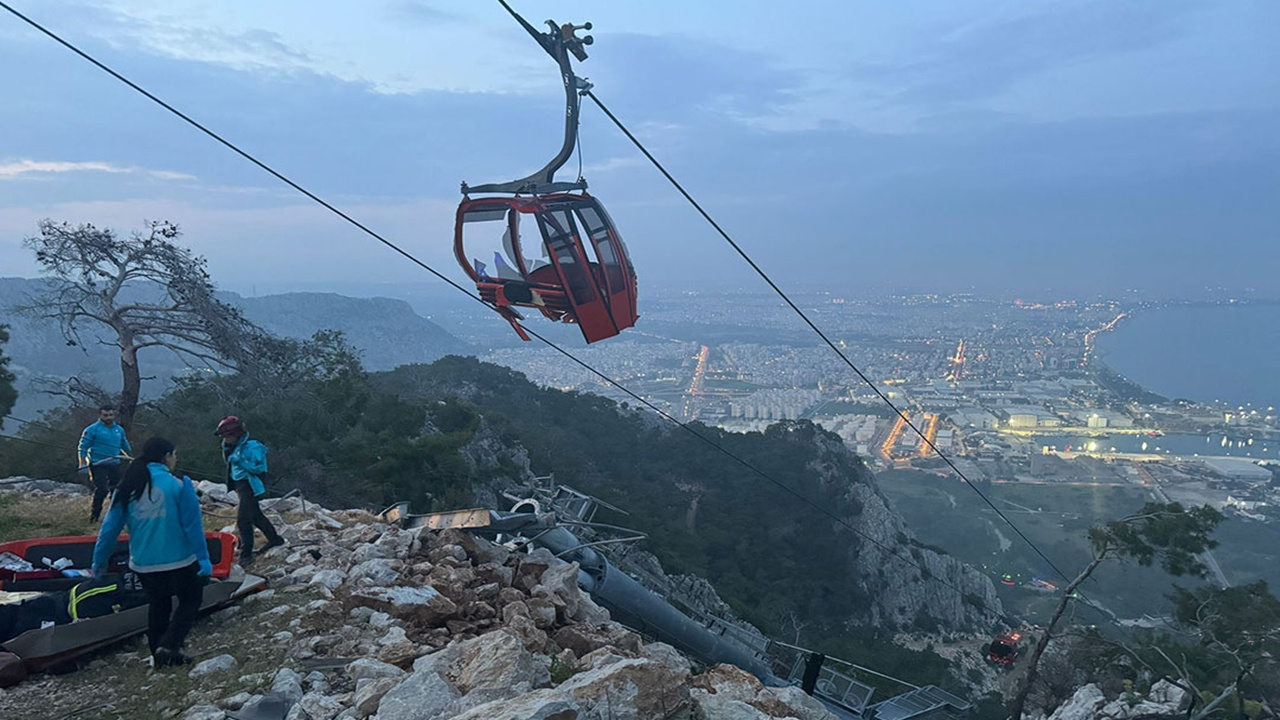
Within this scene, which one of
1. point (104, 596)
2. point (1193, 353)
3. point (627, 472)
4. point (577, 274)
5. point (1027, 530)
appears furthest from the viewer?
point (1193, 353)

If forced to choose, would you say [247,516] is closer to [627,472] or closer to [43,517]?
[43,517]

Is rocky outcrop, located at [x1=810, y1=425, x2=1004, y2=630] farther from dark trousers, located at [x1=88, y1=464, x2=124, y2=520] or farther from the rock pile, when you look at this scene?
dark trousers, located at [x1=88, y1=464, x2=124, y2=520]

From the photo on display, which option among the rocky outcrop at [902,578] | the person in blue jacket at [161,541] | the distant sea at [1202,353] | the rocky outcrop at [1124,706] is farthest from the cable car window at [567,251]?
Result: the distant sea at [1202,353]

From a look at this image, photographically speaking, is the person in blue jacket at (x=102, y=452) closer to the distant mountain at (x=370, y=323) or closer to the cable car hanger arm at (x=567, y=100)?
the cable car hanger arm at (x=567, y=100)

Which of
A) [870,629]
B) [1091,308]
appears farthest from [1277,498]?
[1091,308]

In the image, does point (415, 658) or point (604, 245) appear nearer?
point (415, 658)

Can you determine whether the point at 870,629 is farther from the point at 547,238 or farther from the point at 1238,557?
the point at 1238,557

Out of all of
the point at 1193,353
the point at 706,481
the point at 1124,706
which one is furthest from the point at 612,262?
the point at 1193,353
